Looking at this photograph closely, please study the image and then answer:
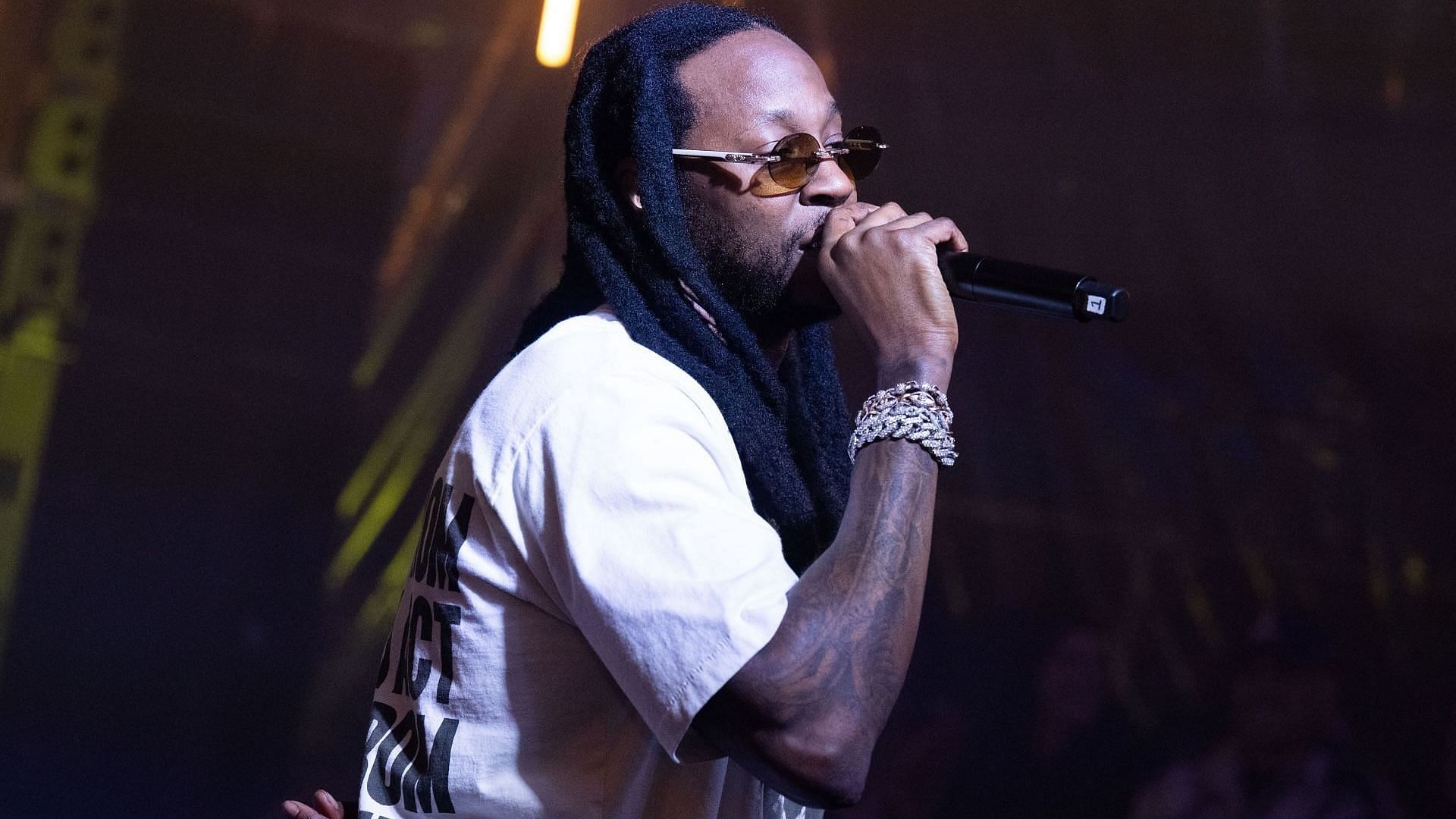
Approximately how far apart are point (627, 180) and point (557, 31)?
6.95 feet

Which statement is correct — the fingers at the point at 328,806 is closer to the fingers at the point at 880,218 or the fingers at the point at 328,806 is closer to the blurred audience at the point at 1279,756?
the fingers at the point at 880,218

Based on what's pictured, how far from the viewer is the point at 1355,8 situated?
379 cm

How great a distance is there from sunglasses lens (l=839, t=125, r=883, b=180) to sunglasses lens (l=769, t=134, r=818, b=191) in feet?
0.20

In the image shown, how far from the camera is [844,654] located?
101cm

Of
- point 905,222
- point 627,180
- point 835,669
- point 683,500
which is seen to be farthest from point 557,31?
point 835,669

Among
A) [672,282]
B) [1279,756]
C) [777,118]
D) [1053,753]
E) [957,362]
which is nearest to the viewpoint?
[672,282]

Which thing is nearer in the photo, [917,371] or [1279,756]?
[917,371]

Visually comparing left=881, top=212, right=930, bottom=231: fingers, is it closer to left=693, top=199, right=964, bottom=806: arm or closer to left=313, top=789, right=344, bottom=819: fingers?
left=693, top=199, right=964, bottom=806: arm

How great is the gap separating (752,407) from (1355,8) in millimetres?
3292

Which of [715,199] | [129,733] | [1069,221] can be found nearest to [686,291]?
[715,199]

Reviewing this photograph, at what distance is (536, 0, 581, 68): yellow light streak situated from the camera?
135 inches

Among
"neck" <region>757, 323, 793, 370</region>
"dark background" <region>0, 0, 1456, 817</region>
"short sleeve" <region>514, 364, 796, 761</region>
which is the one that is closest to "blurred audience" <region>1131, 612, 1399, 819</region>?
"dark background" <region>0, 0, 1456, 817</region>

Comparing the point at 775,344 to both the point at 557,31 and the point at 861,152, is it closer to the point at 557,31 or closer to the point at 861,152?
the point at 861,152

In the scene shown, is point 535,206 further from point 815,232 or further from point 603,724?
point 603,724
